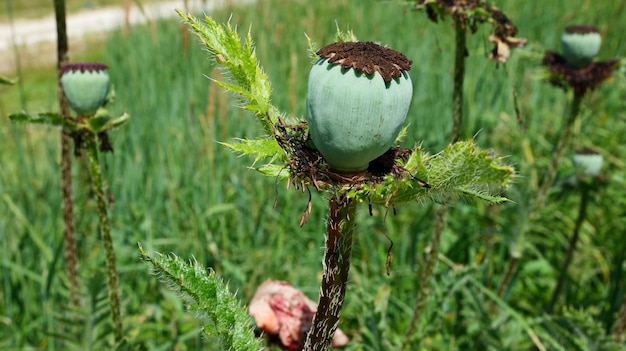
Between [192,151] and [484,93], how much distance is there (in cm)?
156

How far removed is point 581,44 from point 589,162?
39 cm

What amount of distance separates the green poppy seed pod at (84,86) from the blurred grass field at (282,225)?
9.9 inches

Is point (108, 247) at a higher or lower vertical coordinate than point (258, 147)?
lower

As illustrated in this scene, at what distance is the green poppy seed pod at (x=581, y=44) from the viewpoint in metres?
2.00

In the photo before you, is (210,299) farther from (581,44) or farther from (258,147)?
(581,44)

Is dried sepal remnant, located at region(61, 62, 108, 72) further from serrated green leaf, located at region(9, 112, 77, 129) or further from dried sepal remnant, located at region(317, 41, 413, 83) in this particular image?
dried sepal remnant, located at region(317, 41, 413, 83)

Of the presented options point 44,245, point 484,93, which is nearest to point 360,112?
point 44,245

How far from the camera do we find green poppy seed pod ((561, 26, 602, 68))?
6.57 feet

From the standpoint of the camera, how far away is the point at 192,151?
107 inches

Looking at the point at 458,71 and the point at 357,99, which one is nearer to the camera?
the point at 357,99

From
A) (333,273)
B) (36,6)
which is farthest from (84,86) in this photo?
(36,6)

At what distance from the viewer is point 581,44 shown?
201 cm

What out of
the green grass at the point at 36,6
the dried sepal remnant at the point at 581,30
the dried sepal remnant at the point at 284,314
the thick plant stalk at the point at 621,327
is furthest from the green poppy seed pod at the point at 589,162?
the green grass at the point at 36,6

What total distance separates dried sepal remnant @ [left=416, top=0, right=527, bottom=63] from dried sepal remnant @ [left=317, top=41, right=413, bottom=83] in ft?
2.25
